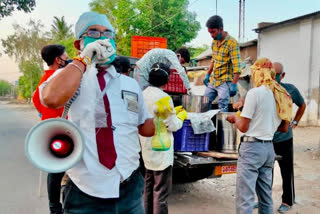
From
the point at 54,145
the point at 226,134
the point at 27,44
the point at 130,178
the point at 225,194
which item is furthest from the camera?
the point at 27,44

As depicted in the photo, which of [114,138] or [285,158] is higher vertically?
[114,138]

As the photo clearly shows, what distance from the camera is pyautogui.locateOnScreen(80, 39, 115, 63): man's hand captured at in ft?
4.96

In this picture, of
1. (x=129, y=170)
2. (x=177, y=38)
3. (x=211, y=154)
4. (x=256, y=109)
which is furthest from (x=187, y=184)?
(x=177, y=38)

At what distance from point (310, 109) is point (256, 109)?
38.9 feet

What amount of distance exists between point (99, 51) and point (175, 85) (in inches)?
130

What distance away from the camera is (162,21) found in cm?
2112

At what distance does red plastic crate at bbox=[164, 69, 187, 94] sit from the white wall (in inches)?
419

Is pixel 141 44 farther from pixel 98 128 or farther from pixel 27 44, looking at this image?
pixel 27 44

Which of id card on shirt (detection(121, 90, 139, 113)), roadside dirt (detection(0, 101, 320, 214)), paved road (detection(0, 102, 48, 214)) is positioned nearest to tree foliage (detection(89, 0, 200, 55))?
paved road (detection(0, 102, 48, 214))

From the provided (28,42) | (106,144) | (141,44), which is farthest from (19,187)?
(28,42)

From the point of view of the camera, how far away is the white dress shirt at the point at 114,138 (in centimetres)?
152

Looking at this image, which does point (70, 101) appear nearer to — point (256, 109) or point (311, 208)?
point (256, 109)

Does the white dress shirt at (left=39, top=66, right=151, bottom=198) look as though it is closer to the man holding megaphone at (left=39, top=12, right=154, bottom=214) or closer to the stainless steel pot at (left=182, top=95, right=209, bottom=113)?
the man holding megaphone at (left=39, top=12, right=154, bottom=214)

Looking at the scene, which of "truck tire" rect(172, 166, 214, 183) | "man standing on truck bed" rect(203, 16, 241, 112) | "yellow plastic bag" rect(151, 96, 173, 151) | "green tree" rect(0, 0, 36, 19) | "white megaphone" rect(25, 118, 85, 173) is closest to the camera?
"white megaphone" rect(25, 118, 85, 173)
